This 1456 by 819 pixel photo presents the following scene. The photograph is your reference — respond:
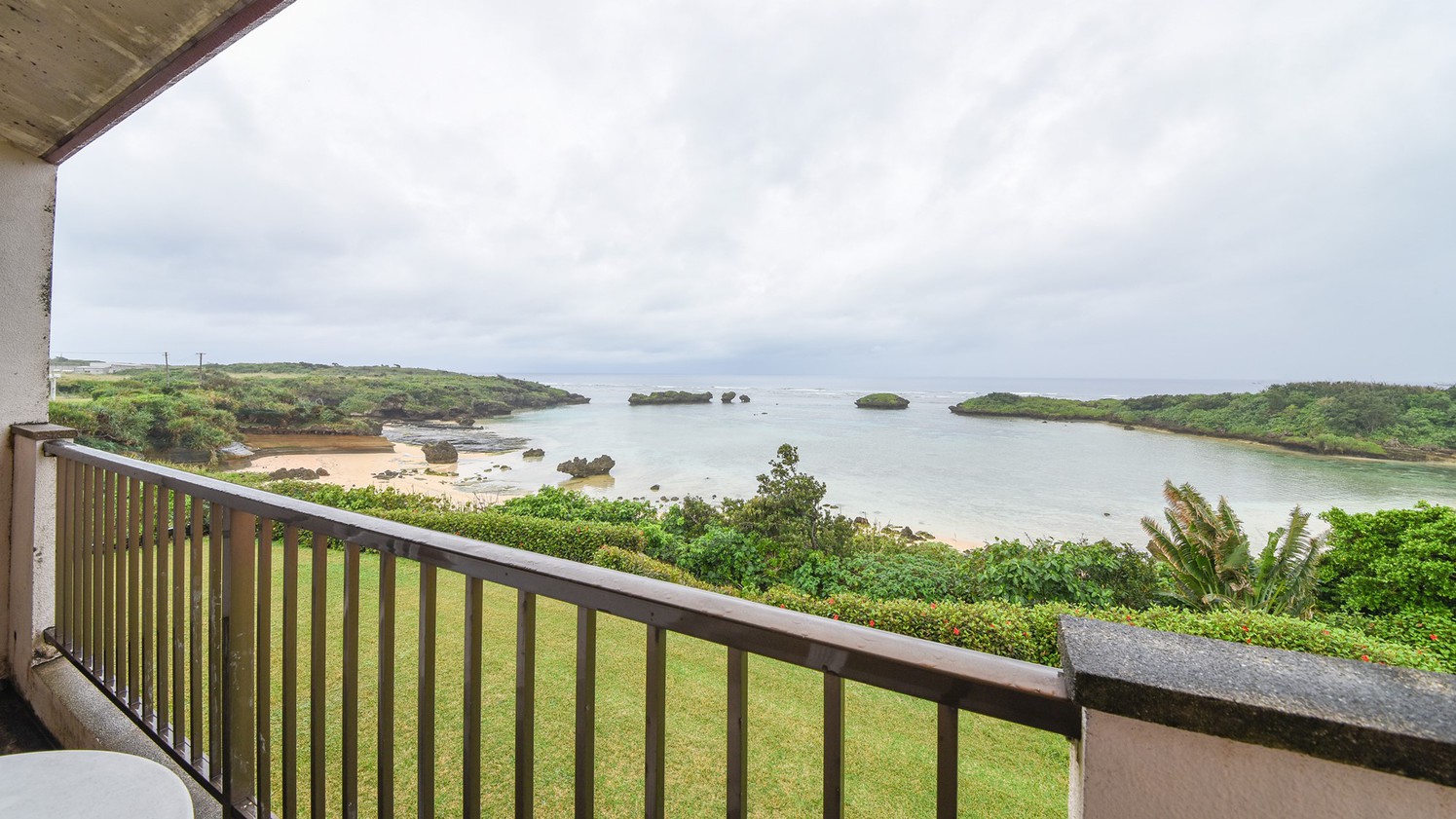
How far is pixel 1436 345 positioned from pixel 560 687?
13987 millimetres

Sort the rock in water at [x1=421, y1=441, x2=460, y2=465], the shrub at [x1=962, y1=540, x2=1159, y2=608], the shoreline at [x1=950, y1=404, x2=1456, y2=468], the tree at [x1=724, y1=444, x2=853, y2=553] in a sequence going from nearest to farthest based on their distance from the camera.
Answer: the shrub at [x1=962, y1=540, x2=1159, y2=608] < the tree at [x1=724, y1=444, x2=853, y2=553] < the shoreline at [x1=950, y1=404, x2=1456, y2=468] < the rock in water at [x1=421, y1=441, x2=460, y2=465]

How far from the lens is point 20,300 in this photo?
2.22 m

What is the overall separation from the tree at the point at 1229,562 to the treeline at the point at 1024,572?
18 millimetres

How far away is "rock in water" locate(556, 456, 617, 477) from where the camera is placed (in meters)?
17.7

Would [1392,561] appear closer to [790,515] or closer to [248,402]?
[790,515]

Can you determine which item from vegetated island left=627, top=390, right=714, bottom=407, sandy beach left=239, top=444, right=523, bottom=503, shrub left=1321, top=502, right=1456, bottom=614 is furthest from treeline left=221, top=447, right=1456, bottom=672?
vegetated island left=627, top=390, right=714, bottom=407

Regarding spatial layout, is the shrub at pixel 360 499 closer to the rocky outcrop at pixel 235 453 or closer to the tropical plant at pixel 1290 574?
the rocky outcrop at pixel 235 453

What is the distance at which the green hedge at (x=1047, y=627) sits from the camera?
3592 millimetres

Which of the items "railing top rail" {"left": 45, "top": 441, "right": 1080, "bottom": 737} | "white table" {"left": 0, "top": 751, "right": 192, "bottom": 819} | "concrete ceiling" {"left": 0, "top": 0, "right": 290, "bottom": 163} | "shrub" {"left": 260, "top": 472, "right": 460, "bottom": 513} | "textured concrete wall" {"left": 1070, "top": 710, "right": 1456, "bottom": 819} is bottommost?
"shrub" {"left": 260, "top": 472, "right": 460, "bottom": 513}

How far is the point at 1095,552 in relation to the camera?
5.91m

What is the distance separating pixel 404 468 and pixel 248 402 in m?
5.89

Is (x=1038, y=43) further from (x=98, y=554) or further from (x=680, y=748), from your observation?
(x=98, y=554)

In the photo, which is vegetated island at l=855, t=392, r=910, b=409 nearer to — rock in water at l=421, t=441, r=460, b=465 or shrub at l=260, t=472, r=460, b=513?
rock in water at l=421, t=441, r=460, b=465

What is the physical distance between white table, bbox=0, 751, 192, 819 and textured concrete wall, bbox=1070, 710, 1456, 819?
57.7 inches
